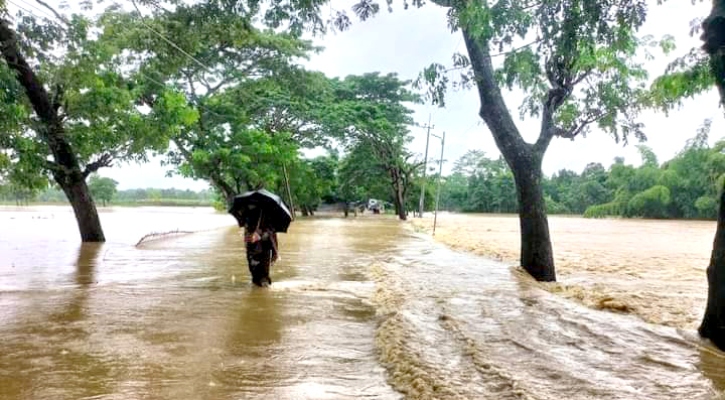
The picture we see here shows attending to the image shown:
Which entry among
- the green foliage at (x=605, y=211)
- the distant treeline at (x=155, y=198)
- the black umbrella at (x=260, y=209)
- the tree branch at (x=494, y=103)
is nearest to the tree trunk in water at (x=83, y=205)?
the black umbrella at (x=260, y=209)

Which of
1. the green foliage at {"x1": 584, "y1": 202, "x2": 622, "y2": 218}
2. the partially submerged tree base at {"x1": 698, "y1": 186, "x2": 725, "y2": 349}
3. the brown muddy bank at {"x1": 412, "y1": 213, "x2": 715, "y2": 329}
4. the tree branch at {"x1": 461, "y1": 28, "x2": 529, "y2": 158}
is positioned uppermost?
the tree branch at {"x1": 461, "y1": 28, "x2": 529, "y2": 158}

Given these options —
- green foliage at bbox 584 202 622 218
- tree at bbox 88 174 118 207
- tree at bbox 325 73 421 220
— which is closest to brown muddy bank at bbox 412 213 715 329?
tree at bbox 325 73 421 220

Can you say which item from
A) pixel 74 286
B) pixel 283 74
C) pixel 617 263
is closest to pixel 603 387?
pixel 74 286

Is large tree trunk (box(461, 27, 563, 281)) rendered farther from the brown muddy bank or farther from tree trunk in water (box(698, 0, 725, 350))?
tree trunk in water (box(698, 0, 725, 350))

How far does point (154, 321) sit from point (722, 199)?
5.88 m

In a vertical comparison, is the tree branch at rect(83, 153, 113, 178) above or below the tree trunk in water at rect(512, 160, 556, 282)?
above

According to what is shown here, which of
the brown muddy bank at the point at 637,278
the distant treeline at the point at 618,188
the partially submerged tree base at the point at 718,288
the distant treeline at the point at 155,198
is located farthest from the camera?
the distant treeline at the point at 155,198

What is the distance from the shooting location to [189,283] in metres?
8.58

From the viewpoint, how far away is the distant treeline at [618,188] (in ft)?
143

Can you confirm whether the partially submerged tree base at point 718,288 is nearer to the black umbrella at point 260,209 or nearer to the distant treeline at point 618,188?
the black umbrella at point 260,209

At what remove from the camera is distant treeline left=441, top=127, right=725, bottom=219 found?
143 ft

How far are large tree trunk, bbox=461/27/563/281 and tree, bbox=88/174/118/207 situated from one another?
6710 centimetres

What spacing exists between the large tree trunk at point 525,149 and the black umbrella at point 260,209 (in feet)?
13.7

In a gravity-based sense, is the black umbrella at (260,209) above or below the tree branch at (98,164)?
below
